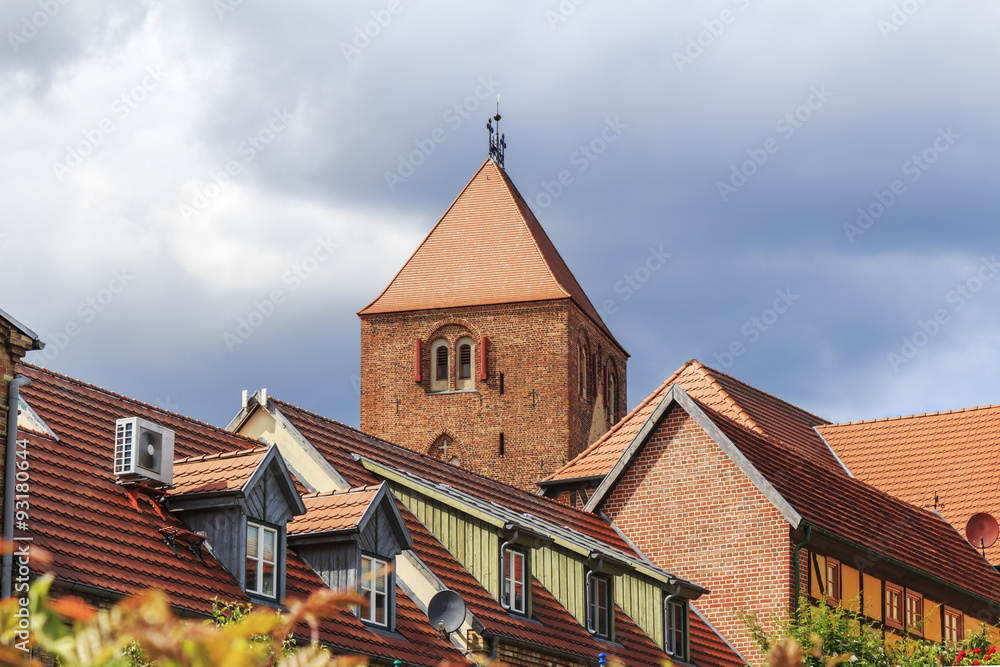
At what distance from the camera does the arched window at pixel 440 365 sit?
201 feet

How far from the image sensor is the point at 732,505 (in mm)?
24438

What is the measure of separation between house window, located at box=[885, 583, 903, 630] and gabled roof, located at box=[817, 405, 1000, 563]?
25.2ft

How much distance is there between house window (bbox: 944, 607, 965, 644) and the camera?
Answer: 27922 millimetres

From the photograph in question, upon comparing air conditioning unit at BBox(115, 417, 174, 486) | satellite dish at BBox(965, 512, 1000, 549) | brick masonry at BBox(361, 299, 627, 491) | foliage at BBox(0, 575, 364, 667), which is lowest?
foliage at BBox(0, 575, 364, 667)

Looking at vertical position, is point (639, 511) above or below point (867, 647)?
above

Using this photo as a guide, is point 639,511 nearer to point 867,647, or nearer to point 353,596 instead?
point 867,647

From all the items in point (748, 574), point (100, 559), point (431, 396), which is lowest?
point (100, 559)

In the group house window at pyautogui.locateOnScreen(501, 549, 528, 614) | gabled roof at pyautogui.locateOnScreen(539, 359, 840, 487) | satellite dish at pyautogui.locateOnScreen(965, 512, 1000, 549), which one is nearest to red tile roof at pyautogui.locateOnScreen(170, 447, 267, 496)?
house window at pyautogui.locateOnScreen(501, 549, 528, 614)

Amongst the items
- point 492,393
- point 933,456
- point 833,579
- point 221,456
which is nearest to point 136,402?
point 221,456

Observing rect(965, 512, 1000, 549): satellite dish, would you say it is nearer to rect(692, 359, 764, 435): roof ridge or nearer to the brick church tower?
rect(692, 359, 764, 435): roof ridge

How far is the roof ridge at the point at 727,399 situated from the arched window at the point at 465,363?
2815 cm

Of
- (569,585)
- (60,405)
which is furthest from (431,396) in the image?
(60,405)

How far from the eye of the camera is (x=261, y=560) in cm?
1471

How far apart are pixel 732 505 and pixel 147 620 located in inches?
888
